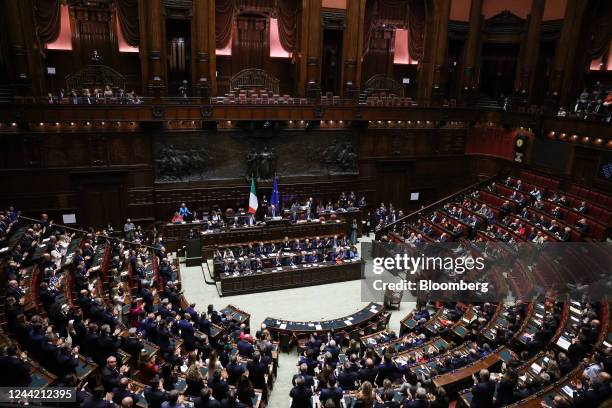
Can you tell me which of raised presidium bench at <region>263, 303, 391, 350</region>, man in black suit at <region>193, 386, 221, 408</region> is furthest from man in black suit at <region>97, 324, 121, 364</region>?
raised presidium bench at <region>263, 303, 391, 350</region>

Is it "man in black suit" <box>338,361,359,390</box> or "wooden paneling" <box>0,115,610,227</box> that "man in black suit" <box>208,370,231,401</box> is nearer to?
"man in black suit" <box>338,361,359,390</box>

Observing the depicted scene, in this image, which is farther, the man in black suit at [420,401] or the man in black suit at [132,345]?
the man in black suit at [132,345]

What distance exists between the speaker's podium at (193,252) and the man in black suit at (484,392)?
11622 mm

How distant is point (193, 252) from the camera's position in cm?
1656

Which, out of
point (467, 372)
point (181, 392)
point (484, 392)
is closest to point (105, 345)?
point (181, 392)

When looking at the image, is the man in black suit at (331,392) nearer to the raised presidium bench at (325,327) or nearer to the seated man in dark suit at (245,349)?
the seated man in dark suit at (245,349)

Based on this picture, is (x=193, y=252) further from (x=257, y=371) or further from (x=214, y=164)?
(x=257, y=371)

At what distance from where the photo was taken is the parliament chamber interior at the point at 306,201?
27.6ft

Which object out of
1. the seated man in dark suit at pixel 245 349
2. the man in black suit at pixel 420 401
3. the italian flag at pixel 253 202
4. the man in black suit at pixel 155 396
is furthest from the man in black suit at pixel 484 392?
the italian flag at pixel 253 202

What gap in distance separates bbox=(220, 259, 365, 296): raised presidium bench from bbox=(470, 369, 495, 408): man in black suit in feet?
28.2

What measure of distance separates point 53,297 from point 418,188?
16816 mm

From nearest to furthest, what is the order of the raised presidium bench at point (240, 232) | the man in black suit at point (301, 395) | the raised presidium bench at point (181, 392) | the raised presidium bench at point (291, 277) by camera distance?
1. the raised presidium bench at point (181, 392)
2. the man in black suit at point (301, 395)
3. the raised presidium bench at point (291, 277)
4. the raised presidium bench at point (240, 232)

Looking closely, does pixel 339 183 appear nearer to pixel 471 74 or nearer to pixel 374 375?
pixel 471 74

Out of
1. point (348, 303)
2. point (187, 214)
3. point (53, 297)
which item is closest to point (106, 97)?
point (187, 214)
